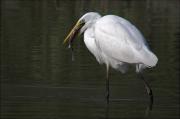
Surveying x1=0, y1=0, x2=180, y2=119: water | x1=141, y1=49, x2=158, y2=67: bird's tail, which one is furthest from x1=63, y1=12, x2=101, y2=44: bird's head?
x1=141, y1=49, x2=158, y2=67: bird's tail

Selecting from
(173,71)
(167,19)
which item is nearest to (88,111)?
(173,71)

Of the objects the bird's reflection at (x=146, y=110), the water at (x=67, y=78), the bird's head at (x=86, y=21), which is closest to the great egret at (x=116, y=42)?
the bird's head at (x=86, y=21)

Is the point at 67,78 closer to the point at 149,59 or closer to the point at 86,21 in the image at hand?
the point at 86,21

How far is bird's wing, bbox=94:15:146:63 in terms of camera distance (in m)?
13.4

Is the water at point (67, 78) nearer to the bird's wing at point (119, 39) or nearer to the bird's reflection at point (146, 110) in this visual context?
the bird's reflection at point (146, 110)

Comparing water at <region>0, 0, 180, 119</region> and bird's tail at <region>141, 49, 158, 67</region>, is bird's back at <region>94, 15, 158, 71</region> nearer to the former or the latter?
bird's tail at <region>141, 49, 158, 67</region>

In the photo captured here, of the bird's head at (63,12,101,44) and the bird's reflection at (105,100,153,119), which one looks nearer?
the bird's reflection at (105,100,153,119)

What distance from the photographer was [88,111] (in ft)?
40.3

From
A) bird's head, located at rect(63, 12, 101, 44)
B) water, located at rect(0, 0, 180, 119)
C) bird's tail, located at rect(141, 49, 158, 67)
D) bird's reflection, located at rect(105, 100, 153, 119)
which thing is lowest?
bird's reflection, located at rect(105, 100, 153, 119)

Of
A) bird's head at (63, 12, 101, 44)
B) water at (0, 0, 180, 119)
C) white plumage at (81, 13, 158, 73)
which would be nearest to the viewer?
water at (0, 0, 180, 119)

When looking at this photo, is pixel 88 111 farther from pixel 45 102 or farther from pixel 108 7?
pixel 108 7

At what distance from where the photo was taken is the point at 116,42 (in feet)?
45.0

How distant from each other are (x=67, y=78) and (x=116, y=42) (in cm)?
153

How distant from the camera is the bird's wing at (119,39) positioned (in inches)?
527
